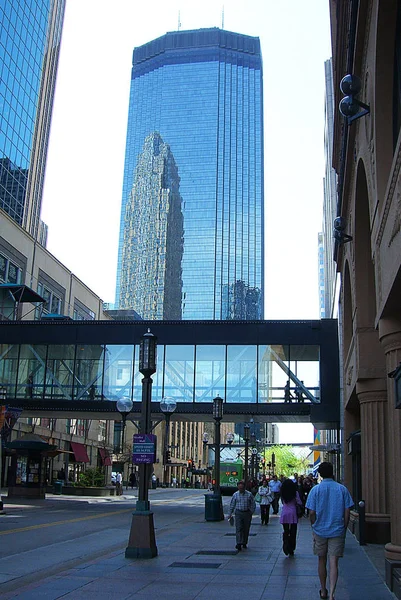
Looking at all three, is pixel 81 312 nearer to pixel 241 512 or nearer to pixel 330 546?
pixel 241 512

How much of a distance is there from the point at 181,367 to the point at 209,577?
23476 mm

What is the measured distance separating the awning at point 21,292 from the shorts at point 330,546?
39674 mm

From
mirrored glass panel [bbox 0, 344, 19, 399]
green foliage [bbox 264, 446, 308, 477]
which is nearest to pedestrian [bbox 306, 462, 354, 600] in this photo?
mirrored glass panel [bbox 0, 344, 19, 399]

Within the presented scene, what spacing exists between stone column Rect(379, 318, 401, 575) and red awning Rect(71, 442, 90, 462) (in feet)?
180

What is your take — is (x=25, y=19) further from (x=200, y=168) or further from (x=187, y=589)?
(x=200, y=168)

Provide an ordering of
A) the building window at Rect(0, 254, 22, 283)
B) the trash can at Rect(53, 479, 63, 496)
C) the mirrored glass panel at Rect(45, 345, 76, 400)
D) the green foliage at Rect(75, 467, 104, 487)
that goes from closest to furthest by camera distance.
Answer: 1. the mirrored glass panel at Rect(45, 345, 76, 400)
2. the green foliage at Rect(75, 467, 104, 487)
3. the trash can at Rect(53, 479, 63, 496)
4. the building window at Rect(0, 254, 22, 283)

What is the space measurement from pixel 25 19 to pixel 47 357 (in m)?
66.7

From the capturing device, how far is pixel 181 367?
115ft

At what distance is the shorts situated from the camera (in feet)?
30.5

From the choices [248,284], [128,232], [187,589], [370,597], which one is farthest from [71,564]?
[128,232]

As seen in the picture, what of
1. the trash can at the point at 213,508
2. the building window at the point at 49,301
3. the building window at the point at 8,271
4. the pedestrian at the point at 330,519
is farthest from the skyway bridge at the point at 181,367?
the pedestrian at the point at 330,519

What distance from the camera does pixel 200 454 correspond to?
451 ft

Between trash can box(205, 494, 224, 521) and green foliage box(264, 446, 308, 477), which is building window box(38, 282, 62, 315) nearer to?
trash can box(205, 494, 224, 521)

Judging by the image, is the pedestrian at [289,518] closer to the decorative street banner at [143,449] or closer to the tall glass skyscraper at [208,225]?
the decorative street banner at [143,449]
